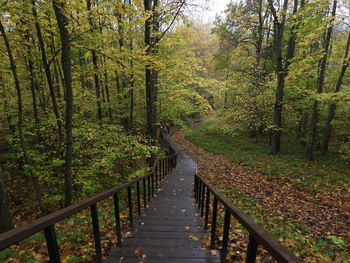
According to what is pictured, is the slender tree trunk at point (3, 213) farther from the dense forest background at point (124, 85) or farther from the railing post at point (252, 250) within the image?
the railing post at point (252, 250)

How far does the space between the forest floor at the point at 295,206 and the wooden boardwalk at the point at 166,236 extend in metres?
2.15

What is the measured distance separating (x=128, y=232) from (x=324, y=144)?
45.9ft

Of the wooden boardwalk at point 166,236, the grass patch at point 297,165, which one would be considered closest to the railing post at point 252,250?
the wooden boardwalk at point 166,236

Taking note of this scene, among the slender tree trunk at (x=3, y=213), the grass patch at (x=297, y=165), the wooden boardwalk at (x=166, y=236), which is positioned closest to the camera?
the wooden boardwalk at (x=166, y=236)

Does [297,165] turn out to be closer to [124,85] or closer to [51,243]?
[124,85]

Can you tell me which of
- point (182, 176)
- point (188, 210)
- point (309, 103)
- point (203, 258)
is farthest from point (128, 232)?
point (309, 103)

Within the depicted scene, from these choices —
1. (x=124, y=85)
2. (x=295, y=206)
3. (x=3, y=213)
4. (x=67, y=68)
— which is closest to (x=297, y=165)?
(x=295, y=206)

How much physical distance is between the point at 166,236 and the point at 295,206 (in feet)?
17.6

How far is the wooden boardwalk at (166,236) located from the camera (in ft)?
8.93

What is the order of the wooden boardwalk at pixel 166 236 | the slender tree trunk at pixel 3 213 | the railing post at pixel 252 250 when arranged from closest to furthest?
1. the railing post at pixel 252 250
2. the wooden boardwalk at pixel 166 236
3. the slender tree trunk at pixel 3 213

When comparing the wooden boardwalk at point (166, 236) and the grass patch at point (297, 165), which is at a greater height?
the wooden boardwalk at point (166, 236)

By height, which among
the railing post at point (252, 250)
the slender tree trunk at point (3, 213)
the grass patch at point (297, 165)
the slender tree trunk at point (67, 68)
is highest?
the slender tree trunk at point (67, 68)

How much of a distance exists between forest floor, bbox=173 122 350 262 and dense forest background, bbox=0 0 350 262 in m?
3.72

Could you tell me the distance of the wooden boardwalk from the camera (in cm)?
272
